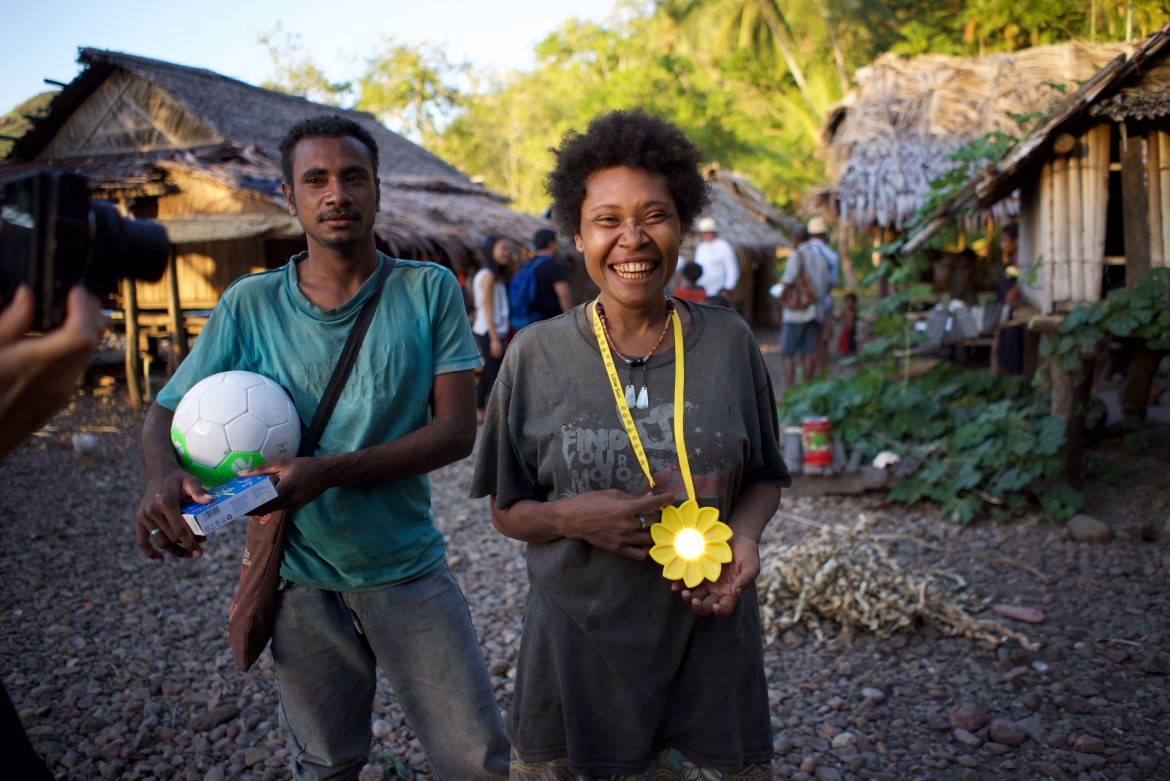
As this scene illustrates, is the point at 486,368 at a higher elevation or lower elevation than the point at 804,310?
lower

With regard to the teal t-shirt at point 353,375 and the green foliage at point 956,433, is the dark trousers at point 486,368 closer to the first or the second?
the green foliage at point 956,433

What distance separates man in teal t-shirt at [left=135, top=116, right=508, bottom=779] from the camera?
2.20 metres

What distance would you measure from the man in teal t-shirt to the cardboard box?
309 millimetres

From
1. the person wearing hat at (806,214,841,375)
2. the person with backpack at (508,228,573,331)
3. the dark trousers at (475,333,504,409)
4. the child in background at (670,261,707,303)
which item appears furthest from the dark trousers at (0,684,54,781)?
the person wearing hat at (806,214,841,375)

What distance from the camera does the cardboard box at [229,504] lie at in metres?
1.82

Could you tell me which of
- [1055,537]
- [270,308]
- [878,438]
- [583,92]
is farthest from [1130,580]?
[583,92]

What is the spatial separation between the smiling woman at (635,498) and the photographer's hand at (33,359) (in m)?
0.94

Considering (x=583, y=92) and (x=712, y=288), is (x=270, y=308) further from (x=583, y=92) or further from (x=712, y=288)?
(x=583, y=92)

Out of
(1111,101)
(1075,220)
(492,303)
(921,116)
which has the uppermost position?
(921,116)

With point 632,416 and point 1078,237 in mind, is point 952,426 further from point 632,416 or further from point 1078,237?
point 632,416

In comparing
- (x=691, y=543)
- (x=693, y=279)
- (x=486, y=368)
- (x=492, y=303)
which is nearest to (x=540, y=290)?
(x=492, y=303)

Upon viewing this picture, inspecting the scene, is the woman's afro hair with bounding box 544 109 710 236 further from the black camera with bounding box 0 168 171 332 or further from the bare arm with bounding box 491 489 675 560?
the black camera with bounding box 0 168 171 332

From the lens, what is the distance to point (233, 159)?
1119cm

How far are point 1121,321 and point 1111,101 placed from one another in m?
1.41
